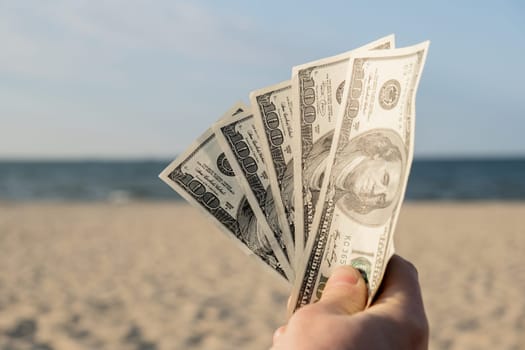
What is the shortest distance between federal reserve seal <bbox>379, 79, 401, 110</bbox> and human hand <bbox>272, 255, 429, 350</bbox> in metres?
0.25

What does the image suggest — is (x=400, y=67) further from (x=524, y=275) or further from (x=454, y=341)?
(x=524, y=275)

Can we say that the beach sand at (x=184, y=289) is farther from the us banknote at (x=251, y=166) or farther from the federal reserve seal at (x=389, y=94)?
the federal reserve seal at (x=389, y=94)

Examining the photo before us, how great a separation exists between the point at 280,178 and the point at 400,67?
32 centimetres

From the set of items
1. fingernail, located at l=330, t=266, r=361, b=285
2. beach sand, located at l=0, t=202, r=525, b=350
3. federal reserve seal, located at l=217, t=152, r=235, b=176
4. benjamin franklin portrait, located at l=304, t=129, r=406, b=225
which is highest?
benjamin franklin portrait, located at l=304, t=129, r=406, b=225

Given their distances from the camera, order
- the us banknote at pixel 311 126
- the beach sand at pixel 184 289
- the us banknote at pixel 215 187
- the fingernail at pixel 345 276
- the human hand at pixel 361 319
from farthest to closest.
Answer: the beach sand at pixel 184 289 < the us banknote at pixel 215 187 < the us banknote at pixel 311 126 < the fingernail at pixel 345 276 < the human hand at pixel 361 319

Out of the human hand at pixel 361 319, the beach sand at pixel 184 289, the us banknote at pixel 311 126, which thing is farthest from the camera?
the beach sand at pixel 184 289

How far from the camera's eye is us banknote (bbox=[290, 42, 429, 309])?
882 mm

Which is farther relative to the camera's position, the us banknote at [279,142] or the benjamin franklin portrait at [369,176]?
the us banknote at [279,142]

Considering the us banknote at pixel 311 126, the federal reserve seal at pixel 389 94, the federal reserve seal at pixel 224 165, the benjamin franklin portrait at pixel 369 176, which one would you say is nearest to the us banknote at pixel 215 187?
the federal reserve seal at pixel 224 165

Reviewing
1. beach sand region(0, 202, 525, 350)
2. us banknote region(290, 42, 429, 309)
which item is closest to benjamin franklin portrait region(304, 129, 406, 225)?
us banknote region(290, 42, 429, 309)

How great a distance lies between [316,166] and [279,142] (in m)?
0.11

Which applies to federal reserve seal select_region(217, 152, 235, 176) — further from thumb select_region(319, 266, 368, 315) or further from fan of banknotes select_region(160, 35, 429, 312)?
thumb select_region(319, 266, 368, 315)

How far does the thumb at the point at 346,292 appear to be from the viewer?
78 centimetres

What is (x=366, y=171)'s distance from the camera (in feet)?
3.09
